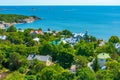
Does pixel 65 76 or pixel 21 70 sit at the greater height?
pixel 65 76

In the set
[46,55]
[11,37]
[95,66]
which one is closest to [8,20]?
[11,37]

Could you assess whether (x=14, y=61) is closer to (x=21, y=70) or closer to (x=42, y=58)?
(x=21, y=70)

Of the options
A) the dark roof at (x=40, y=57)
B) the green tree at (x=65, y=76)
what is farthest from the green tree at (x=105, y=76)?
→ the dark roof at (x=40, y=57)

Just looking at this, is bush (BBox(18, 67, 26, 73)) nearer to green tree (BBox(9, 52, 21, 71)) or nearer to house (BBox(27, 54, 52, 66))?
green tree (BBox(9, 52, 21, 71))

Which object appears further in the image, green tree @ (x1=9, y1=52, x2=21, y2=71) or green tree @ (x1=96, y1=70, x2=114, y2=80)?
green tree @ (x1=9, y1=52, x2=21, y2=71)

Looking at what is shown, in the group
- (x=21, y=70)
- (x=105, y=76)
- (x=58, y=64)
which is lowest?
(x=21, y=70)

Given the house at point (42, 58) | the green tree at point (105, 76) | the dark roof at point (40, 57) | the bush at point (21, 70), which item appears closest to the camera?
the green tree at point (105, 76)

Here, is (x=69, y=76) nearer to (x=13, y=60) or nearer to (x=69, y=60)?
(x=69, y=60)

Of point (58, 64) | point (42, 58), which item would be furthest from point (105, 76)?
point (42, 58)

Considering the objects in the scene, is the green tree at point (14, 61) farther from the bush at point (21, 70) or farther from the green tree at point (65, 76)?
the green tree at point (65, 76)

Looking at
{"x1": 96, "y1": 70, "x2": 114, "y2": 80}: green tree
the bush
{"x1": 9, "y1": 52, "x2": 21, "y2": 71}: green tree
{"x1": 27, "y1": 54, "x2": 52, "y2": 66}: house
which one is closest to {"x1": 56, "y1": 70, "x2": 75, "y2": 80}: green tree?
{"x1": 96, "y1": 70, "x2": 114, "y2": 80}: green tree

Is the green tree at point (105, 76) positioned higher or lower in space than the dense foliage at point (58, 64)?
higher
